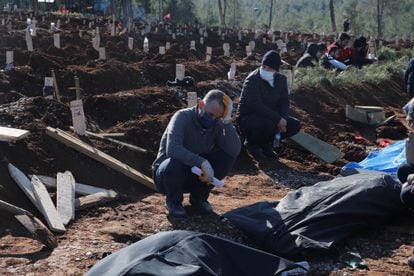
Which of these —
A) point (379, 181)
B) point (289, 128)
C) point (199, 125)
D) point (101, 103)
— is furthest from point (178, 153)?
point (101, 103)

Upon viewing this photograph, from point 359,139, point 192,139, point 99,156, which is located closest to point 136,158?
point 99,156

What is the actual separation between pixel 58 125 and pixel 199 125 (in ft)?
7.31

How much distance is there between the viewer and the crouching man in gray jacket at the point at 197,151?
4469mm

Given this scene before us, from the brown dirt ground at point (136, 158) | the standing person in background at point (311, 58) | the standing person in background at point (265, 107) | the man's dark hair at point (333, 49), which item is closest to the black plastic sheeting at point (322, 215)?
the brown dirt ground at point (136, 158)

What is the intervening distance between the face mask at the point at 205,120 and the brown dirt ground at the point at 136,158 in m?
0.75

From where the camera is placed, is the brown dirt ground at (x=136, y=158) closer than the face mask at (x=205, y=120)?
Yes

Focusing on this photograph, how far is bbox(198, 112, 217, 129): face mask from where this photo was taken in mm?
4566

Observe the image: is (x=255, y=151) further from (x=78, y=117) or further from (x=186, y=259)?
(x=186, y=259)

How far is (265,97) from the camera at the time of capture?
6.71m

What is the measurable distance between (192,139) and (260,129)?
224cm

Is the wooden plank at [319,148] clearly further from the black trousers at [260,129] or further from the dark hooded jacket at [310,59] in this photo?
the dark hooded jacket at [310,59]

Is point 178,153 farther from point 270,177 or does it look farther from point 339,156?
point 339,156

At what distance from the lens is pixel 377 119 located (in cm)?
912

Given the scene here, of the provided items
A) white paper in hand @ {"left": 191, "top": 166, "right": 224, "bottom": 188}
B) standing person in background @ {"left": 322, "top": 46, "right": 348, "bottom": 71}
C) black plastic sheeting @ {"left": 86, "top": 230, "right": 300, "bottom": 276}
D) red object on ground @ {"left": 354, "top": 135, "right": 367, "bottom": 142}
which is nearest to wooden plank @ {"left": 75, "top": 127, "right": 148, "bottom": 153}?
white paper in hand @ {"left": 191, "top": 166, "right": 224, "bottom": 188}
